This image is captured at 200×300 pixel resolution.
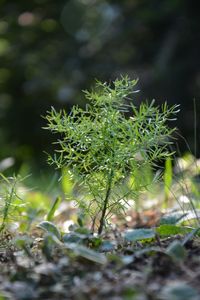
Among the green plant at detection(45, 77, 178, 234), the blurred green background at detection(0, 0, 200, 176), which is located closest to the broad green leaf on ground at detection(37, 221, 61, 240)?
the green plant at detection(45, 77, 178, 234)

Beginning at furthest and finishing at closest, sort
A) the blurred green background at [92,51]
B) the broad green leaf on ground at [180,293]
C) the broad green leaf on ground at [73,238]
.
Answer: the blurred green background at [92,51]
the broad green leaf on ground at [73,238]
the broad green leaf on ground at [180,293]

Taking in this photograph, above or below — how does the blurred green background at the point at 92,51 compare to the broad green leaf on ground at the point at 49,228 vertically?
above

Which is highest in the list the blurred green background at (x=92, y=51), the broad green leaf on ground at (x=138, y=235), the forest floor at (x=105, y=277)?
the blurred green background at (x=92, y=51)

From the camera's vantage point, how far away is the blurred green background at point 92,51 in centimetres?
646

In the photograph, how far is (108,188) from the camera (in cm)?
209

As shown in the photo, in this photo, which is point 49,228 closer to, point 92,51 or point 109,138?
point 109,138

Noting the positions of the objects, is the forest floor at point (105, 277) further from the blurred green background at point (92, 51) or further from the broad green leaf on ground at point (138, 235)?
the blurred green background at point (92, 51)

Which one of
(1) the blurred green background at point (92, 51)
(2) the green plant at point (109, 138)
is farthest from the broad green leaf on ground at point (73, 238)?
(1) the blurred green background at point (92, 51)

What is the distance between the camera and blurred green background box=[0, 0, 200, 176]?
255 inches

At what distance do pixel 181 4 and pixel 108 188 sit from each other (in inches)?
186

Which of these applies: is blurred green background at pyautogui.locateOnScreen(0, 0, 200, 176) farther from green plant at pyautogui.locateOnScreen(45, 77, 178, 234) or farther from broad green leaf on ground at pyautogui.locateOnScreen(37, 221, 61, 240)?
broad green leaf on ground at pyautogui.locateOnScreen(37, 221, 61, 240)

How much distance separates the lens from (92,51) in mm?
6625

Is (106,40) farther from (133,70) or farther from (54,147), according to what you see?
(54,147)

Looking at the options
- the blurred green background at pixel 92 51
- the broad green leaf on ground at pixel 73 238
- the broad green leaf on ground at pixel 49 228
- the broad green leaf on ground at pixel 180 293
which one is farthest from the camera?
the blurred green background at pixel 92 51
